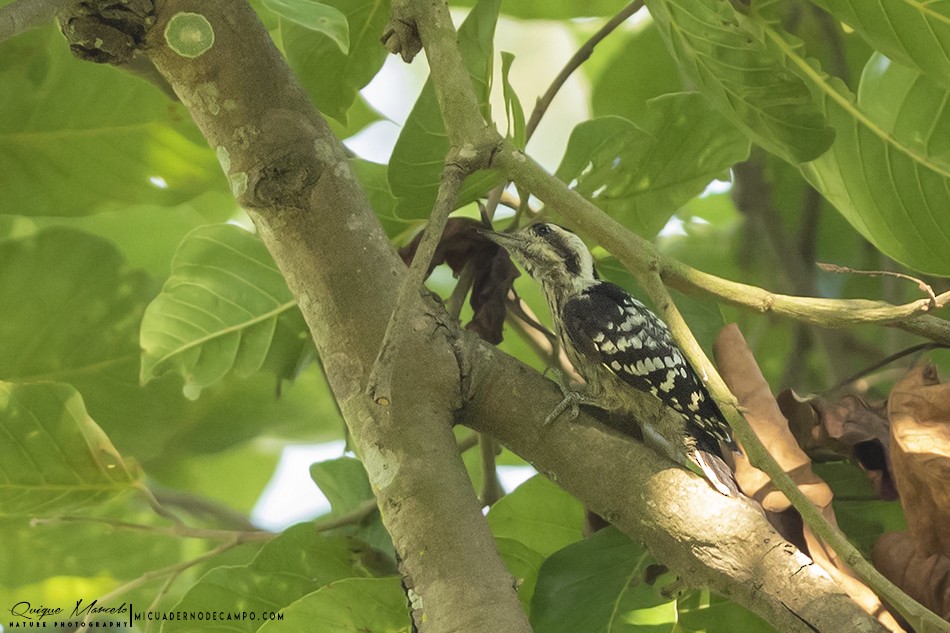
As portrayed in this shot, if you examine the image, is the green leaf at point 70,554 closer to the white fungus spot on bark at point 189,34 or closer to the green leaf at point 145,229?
the green leaf at point 145,229

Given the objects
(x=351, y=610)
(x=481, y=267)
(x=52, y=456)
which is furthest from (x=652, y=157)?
(x=52, y=456)

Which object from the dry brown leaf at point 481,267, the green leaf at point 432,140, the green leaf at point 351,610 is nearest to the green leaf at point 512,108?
the green leaf at point 432,140

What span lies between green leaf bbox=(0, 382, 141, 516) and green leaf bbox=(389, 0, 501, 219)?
27.7 inches

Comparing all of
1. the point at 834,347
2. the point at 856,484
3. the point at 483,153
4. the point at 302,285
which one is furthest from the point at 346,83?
the point at 834,347

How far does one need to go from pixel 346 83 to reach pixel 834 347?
4.43ft

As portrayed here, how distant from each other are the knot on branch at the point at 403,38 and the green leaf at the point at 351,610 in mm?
789

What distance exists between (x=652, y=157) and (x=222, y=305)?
0.91 m

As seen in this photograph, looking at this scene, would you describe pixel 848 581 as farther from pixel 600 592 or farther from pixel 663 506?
pixel 600 592

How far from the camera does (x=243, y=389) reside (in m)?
2.68

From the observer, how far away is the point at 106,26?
1.42m

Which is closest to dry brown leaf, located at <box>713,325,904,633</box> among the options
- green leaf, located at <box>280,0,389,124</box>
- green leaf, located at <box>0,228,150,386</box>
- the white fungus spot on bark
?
green leaf, located at <box>280,0,389,124</box>

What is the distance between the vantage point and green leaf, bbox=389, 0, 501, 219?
5.42ft

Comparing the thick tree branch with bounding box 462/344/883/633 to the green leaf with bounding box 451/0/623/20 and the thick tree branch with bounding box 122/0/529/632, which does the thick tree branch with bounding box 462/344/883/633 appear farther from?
the green leaf with bounding box 451/0/623/20

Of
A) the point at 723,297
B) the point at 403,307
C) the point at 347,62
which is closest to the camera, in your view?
the point at 403,307
